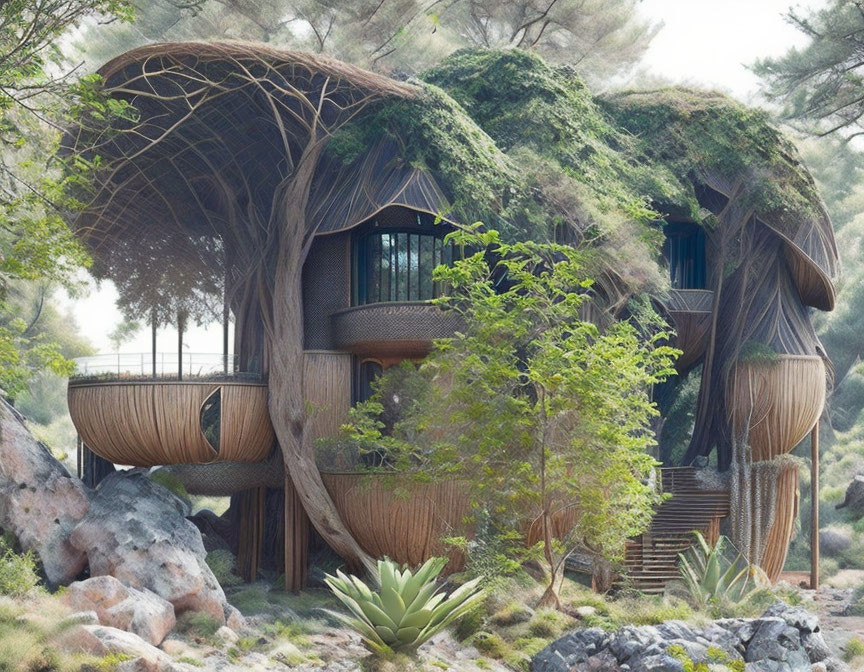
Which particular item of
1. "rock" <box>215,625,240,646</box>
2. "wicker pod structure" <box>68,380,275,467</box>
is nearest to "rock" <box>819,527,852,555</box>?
"wicker pod structure" <box>68,380,275,467</box>

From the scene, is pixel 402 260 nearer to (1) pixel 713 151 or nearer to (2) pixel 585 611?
(1) pixel 713 151

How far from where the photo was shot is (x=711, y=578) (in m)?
18.5

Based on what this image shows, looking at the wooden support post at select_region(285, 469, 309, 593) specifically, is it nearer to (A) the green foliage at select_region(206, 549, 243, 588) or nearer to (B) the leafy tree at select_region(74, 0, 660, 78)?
(A) the green foliage at select_region(206, 549, 243, 588)

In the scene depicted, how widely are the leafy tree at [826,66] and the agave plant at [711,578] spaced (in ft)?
26.8

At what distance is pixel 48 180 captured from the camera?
15.2 m

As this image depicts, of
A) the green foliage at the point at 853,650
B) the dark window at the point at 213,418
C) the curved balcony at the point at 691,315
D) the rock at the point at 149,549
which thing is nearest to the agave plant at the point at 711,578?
the green foliage at the point at 853,650

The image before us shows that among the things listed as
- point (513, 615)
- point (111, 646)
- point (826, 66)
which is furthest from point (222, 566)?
point (826, 66)

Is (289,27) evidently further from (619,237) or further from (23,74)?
(23,74)

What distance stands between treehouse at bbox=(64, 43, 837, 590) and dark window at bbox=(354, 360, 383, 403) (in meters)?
0.04

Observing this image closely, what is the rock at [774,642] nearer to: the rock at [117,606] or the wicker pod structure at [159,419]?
the rock at [117,606]

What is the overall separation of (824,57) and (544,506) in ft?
37.6

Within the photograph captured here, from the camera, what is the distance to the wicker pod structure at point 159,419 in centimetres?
1864

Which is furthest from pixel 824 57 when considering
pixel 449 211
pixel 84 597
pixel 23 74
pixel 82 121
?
pixel 84 597

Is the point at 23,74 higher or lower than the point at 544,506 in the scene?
higher
